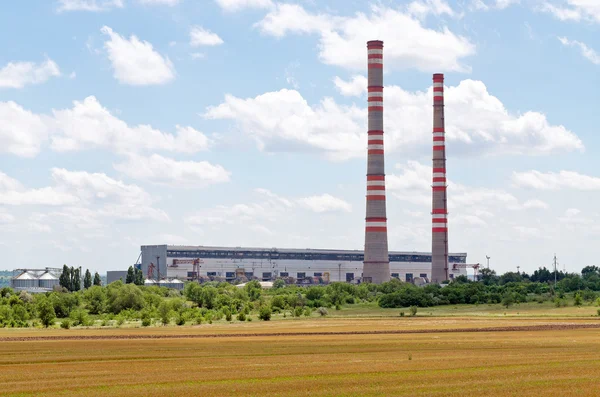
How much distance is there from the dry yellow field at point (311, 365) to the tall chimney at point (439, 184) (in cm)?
9886

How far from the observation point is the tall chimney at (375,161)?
14550 centimetres

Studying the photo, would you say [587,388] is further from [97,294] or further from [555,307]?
[97,294]

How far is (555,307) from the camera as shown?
105375 mm

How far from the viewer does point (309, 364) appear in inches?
1542

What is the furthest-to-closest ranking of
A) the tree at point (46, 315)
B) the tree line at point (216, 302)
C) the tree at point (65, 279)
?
the tree at point (65, 279), the tree line at point (216, 302), the tree at point (46, 315)

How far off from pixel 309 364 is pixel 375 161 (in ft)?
355

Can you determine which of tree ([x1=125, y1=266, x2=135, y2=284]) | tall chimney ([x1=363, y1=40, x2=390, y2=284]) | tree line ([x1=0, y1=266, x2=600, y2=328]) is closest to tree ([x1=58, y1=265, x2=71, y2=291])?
tree ([x1=125, y1=266, x2=135, y2=284])

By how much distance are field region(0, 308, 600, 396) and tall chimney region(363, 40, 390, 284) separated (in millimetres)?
85025

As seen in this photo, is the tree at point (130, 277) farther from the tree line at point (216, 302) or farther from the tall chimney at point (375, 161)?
the tall chimney at point (375, 161)

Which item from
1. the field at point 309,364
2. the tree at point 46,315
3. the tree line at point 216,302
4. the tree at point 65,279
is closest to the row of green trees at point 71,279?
the tree at point 65,279

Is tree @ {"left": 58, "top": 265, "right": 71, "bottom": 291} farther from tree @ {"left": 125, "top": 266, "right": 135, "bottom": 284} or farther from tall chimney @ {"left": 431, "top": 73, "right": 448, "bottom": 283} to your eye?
tall chimney @ {"left": 431, "top": 73, "right": 448, "bottom": 283}

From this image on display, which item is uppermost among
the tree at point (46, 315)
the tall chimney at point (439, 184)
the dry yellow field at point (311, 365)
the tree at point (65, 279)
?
the tall chimney at point (439, 184)

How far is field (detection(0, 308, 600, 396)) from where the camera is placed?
30984 mm

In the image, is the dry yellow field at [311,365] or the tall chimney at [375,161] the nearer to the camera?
the dry yellow field at [311,365]
